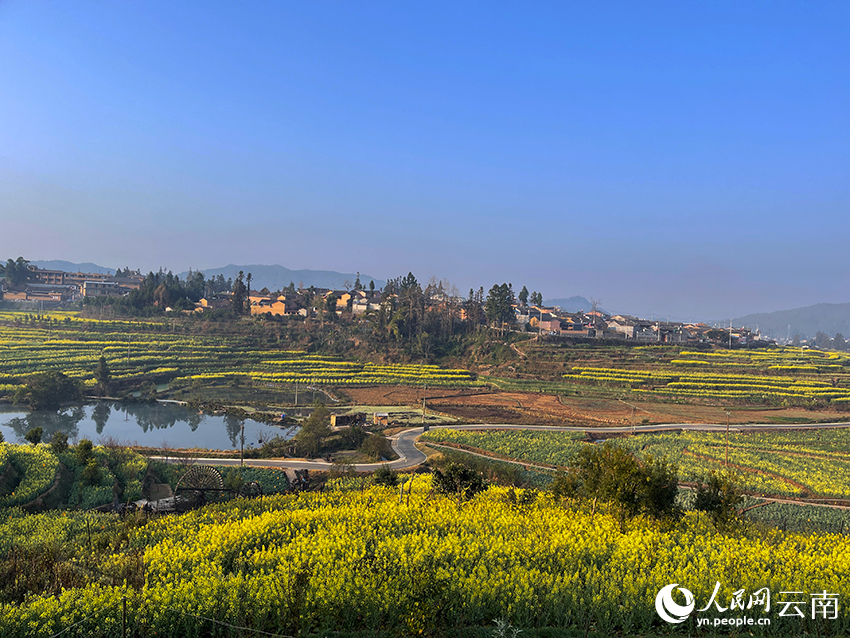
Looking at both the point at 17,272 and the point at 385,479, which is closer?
the point at 385,479

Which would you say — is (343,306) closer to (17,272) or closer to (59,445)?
(17,272)

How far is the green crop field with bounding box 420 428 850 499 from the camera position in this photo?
31.6 metres

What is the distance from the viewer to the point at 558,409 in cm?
5575

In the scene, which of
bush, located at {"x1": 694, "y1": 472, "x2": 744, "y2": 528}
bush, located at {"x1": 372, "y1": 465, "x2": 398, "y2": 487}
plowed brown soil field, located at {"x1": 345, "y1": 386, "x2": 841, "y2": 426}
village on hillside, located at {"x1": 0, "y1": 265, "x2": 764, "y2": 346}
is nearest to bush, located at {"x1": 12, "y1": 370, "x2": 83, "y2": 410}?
plowed brown soil field, located at {"x1": 345, "y1": 386, "x2": 841, "y2": 426}

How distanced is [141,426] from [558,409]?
42.5 metres

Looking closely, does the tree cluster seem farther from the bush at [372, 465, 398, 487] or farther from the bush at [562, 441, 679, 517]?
the bush at [562, 441, 679, 517]

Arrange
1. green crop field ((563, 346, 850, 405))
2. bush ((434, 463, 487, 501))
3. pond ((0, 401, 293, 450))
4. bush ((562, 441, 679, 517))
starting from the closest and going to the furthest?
bush ((562, 441, 679, 517))
bush ((434, 463, 487, 501))
pond ((0, 401, 293, 450))
green crop field ((563, 346, 850, 405))

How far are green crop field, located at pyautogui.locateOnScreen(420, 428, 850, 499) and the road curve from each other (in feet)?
6.07

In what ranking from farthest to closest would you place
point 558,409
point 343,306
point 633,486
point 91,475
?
point 343,306
point 558,409
point 91,475
point 633,486

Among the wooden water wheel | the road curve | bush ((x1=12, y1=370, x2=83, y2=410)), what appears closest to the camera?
the wooden water wheel

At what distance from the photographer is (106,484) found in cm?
2384

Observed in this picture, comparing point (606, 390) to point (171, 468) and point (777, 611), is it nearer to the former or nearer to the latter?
point (171, 468)

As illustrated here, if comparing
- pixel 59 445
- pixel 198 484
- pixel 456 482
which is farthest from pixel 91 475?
pixel 456 482

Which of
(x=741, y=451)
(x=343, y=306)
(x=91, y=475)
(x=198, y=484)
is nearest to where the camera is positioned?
(x=198, y=484)
